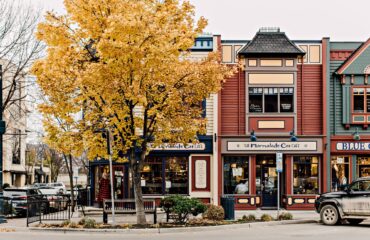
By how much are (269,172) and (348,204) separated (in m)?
8.24

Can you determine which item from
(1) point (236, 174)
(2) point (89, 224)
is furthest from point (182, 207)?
(1) point (236, 174)

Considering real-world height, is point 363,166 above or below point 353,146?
below

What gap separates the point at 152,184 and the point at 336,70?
34.3ft

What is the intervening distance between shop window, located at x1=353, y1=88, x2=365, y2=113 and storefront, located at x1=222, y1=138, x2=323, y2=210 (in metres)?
2.51

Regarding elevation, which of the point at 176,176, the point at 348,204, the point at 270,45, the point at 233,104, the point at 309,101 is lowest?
the point at 348,204

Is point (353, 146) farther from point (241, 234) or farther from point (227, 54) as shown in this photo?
point (241, 234)

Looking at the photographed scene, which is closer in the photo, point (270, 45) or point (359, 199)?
point (359, 199)

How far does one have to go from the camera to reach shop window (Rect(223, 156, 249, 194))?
29.3 metres

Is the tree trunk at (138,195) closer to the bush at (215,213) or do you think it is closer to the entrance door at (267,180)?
the bush at (215,213)

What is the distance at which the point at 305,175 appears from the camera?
29.3 m

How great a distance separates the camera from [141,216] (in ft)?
69.3

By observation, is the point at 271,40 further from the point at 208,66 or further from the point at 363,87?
the point at 208,66

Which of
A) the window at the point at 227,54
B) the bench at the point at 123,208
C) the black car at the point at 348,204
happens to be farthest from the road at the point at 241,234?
the window at the point at 227,54

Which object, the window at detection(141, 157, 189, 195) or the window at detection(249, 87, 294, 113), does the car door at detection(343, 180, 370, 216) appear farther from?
the window at detection(141, 157, 189, 195)
